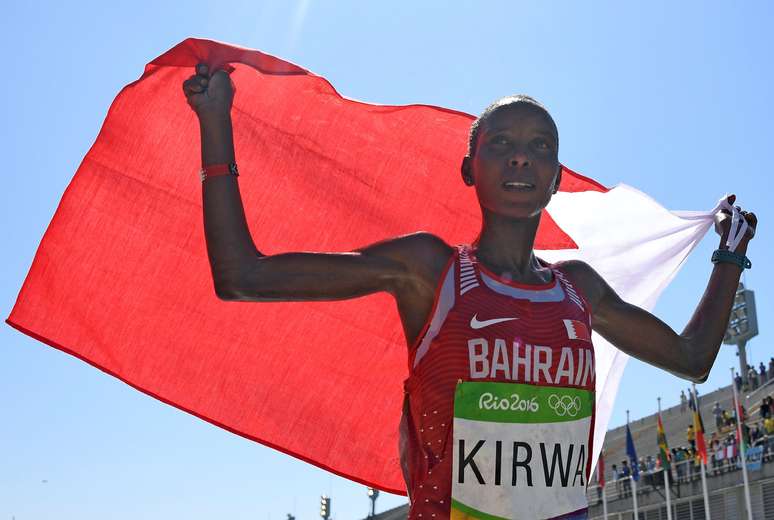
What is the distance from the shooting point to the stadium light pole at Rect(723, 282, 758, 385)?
46.9 m

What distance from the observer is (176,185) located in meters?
4.49

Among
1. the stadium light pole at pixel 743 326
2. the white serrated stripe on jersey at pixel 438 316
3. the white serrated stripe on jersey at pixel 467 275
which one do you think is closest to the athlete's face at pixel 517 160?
the white serrated stripe on jersey at pixel 467 275

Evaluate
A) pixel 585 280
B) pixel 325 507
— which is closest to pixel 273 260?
pixel 585 280

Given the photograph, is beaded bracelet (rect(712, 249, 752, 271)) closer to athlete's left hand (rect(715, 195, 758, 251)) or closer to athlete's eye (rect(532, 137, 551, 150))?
athlete's left hand (rect(715, 195, 758, 251))

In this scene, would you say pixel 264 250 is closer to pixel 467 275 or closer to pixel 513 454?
pixel 467 275

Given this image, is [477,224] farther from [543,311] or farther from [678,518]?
[678,518]

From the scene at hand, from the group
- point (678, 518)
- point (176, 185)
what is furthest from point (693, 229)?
point (678, 518)

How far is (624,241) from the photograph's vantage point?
16.1 feet

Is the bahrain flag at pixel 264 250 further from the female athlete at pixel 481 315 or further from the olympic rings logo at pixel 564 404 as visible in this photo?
the olympic rings logo at pixel 564 404

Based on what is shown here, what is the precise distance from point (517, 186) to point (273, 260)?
2.92 feet

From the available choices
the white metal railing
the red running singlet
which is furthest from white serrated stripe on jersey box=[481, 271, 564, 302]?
the white metal railing

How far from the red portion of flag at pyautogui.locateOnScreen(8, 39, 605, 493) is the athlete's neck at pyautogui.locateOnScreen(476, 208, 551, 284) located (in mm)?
1054

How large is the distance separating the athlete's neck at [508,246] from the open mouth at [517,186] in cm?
15

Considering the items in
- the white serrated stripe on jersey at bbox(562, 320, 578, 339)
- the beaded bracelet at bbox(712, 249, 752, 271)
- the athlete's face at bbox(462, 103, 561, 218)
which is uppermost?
the beaded bracelet at bbox(712, 249, 752, 271)
